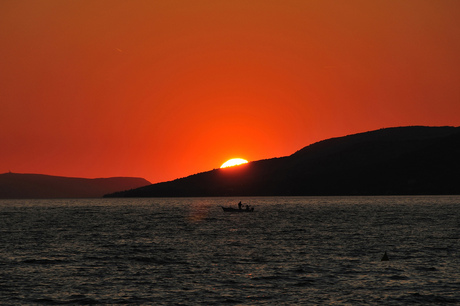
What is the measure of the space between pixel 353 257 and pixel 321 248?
8.87 metres

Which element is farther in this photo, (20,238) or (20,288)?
(20,238)

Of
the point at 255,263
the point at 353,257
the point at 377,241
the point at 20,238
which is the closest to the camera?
the point at 255,263

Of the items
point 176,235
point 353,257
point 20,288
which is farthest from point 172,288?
point 176,235

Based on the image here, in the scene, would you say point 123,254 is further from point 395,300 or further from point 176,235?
point 395,300

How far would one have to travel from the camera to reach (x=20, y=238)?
279ft

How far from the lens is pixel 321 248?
2621 inches

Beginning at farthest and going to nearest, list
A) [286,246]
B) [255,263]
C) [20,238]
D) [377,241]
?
[20,238] < [377,241] < [286,246] < [255,263]

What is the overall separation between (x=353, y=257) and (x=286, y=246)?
12.8 m

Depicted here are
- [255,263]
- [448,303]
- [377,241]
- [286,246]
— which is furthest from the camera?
[377,241]

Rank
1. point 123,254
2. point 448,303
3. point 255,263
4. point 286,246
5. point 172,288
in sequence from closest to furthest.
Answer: point 448,303, point 172,288, point 255,263, point 123,254, point 286,246

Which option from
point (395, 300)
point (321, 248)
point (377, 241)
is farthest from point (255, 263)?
point (377, 241)

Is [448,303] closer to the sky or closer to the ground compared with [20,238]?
closer to the ground

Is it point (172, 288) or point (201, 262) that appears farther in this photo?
point (201, 262)

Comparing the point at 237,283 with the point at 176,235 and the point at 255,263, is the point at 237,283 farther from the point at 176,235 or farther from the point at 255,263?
the point at 176,235
